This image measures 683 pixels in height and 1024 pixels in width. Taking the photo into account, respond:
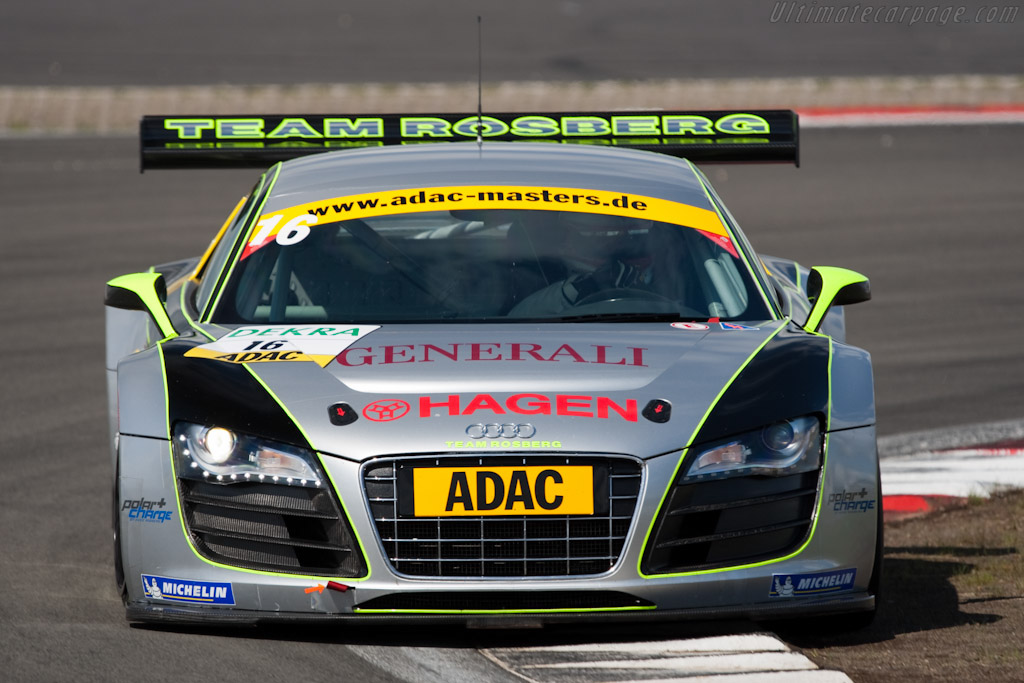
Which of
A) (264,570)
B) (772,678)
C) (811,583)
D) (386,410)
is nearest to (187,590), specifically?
(264,570)

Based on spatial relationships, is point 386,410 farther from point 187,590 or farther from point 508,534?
point 187,590

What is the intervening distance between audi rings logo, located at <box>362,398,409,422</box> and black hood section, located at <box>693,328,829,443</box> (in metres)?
0.76

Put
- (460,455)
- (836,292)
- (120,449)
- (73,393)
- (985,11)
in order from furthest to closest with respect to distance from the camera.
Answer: (985,11)
(73,393)
(836,292)
(120,449)
(460,455)

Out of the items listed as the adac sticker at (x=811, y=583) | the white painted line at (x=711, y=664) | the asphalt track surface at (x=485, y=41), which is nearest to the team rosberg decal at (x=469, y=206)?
the adac sticker at (x=811, y=583)

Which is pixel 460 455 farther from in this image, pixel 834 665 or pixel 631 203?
pixel 631 203

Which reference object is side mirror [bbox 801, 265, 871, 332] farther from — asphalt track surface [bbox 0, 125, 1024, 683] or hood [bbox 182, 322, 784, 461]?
asphalt track surface [bbox 0, 125, 1024, 683]

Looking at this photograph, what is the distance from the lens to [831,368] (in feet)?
14.3

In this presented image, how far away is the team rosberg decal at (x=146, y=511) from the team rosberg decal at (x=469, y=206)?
4.44ft

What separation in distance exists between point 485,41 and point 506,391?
80.4ft

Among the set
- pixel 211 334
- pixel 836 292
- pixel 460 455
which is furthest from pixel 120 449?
pixel 836 292

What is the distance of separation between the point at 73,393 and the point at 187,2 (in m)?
25.6

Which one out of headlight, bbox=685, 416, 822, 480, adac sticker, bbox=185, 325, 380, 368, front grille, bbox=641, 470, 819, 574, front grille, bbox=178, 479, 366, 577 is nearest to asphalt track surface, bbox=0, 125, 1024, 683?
front grille, bbox=178, 479, 366, 577

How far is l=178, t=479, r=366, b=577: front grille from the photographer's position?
3.97 m

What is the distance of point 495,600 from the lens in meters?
3.95
